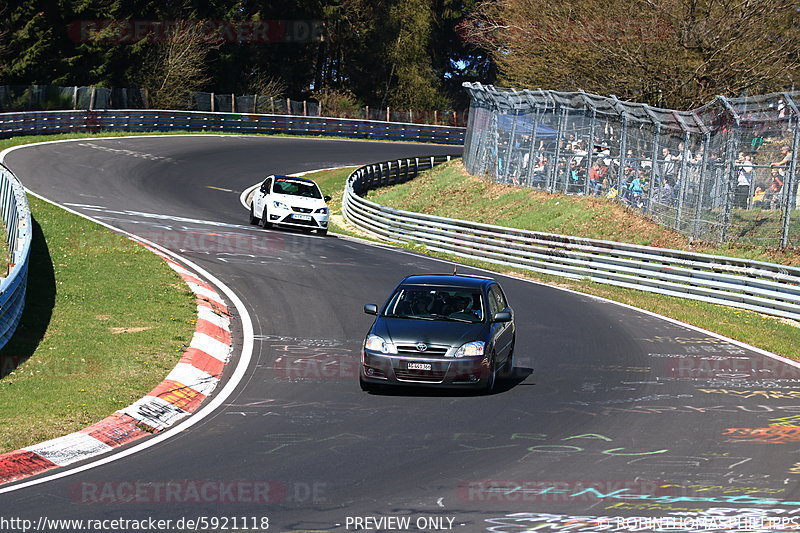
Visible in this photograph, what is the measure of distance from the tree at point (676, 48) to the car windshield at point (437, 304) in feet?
78.5

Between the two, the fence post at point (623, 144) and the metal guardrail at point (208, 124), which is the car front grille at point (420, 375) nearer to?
the fence post at point (623, 144)

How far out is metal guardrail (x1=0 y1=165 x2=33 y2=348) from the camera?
535 inches

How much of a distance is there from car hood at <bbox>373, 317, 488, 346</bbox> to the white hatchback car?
1773 centimetres

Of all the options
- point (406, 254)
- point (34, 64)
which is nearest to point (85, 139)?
point (34, 64)

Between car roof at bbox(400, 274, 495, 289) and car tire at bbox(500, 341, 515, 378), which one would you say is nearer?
car tire at bbox(500, 341, 515, 378)

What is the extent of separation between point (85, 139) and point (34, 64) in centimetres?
1108

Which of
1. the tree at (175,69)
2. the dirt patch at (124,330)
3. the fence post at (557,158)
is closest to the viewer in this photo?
the dirt patch at (124,330)

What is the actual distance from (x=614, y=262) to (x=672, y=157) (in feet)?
16.2

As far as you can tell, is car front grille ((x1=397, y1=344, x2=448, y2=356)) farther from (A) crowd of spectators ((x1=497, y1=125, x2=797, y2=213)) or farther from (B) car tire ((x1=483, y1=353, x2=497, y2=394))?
(A) crowd of spectators ((x1=497, y1=125, x2=797, y2=213))

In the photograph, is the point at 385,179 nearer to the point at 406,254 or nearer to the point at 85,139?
the point at 85,139

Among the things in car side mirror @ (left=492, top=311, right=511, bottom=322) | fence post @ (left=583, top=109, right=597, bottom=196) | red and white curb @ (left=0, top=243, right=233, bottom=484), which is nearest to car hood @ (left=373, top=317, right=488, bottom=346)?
car side mirror @ (left=492, top=311, right=511, bottom=322)

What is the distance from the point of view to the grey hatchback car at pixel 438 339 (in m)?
12.1

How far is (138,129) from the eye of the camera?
187 feet
